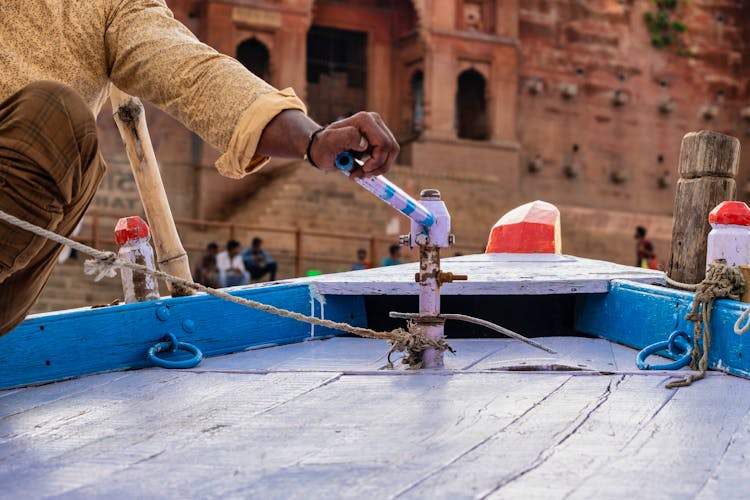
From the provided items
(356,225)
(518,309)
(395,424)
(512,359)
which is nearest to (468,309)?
(518,309)

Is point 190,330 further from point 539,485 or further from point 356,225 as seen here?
point 356,225

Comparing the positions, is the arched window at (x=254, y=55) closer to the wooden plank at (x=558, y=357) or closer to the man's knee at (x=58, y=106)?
the wooden plank at (x=558, y=357)

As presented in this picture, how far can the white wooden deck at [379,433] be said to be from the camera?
178cm

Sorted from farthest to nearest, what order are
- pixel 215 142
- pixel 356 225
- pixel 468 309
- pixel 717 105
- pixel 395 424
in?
1. pixel 717 105
2. pixel 356 225
3. pixel 468 309
4. pixel 395 424
5. pixel 215 142

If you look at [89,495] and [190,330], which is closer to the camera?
[89,495]

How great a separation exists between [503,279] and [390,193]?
1.51 m

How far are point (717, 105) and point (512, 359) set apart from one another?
81.3 ft

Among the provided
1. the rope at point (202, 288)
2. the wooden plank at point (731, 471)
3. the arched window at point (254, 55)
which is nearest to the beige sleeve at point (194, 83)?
the rope at point (202, 288)

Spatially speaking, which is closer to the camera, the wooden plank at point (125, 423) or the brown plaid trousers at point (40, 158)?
the wooden plank at point (125, 423)

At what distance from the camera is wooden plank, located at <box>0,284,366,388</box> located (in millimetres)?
3010

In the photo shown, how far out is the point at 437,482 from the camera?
5.80 ft

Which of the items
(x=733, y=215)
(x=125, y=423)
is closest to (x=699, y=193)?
(x=733, y=215)

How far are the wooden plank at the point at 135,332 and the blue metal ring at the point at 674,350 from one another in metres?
1.22

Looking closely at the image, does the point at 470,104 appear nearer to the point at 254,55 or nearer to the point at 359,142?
the point at 254,55
